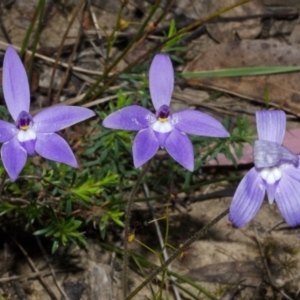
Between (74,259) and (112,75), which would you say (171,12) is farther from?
(74,259)

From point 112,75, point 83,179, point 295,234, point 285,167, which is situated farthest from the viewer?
point 112,75

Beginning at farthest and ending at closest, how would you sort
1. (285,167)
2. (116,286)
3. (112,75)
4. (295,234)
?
1. (112,75)
2. (295,234)
3. (116,286)
4. (285,167)

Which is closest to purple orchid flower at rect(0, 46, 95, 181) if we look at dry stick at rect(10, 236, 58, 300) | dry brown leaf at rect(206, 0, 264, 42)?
dry stick at rect(10, 236, 58, 300)

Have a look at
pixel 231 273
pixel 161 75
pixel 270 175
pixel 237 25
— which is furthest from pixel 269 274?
pixel 237 25

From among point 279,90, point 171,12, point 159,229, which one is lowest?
point 159,229

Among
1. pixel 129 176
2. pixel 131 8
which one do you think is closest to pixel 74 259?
pixel 129 176

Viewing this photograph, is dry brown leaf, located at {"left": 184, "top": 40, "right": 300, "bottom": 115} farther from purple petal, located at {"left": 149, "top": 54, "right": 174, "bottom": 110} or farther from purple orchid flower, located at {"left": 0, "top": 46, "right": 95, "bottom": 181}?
purple orchid flower, located at {"left": 0, "top": 46, "right": 95, "bottom": 181}

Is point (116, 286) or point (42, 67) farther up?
point (42, 67)
